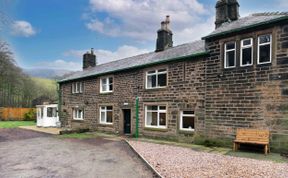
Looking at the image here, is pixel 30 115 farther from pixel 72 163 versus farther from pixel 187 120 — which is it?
pixel 72 163

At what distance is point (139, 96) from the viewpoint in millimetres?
16094

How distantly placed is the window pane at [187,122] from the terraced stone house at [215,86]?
58 mm

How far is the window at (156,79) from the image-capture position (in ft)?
48.4

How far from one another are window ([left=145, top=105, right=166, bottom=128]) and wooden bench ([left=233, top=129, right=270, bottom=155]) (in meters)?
4.94

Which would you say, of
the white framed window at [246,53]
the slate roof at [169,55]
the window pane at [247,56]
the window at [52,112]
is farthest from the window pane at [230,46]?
the window at [52,112]

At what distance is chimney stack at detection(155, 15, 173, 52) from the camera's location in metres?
18.2

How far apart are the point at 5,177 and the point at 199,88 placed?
980cm

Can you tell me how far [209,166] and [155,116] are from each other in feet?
24.4

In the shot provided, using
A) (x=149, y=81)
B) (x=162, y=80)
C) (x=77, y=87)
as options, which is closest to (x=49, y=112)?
(x=77, y=87)

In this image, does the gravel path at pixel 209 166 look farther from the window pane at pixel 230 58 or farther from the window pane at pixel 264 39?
the window pane at pixel 264 39

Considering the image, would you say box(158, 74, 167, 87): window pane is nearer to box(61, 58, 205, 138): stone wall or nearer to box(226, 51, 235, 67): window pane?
box(61, 58, 205, 138): stone wall

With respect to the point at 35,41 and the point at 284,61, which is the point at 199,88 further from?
the point at 35,41

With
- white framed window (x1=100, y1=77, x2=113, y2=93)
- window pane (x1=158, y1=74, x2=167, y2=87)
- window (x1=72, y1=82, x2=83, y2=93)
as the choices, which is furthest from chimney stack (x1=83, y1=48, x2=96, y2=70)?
window pane (x1=158, y1=74, x2=167, y2=87)

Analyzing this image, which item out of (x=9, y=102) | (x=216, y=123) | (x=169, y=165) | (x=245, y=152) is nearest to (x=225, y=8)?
(x=216, y=123)
